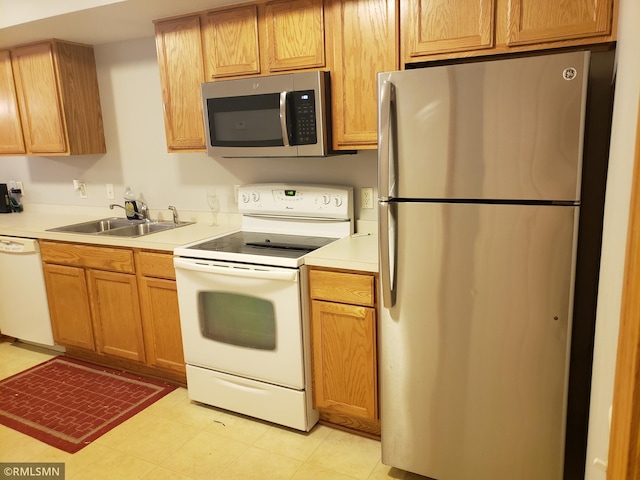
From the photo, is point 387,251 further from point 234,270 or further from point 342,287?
point 234,270

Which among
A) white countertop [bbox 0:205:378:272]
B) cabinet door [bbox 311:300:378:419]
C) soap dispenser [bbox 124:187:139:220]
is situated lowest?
cabinet door [bbox 311:300:378:419]

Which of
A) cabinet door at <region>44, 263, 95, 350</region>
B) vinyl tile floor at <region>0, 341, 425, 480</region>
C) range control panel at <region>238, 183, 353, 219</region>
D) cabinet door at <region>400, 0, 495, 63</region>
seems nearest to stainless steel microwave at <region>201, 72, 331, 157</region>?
range control panel at <region>238, 183, 353, 219</region>

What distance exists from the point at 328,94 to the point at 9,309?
276cm

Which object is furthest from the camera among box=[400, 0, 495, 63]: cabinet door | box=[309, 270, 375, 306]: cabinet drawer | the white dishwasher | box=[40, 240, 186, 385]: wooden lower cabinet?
the white dishwasher

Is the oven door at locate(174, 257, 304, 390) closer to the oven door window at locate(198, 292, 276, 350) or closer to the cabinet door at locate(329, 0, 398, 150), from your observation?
the oven door window at locate(198, 292, 276, 350)

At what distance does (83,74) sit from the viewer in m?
3.33

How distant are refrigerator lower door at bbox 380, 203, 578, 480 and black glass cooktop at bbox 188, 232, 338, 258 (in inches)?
28.1

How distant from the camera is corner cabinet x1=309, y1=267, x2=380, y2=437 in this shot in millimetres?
2141

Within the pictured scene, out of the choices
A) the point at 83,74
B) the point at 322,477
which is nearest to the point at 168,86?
the point at 83,74

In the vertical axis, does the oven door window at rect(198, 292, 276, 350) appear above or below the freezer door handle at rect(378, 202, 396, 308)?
below

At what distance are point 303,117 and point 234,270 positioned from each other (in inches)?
32.1

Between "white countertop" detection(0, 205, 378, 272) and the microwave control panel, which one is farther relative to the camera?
the microwave control panel

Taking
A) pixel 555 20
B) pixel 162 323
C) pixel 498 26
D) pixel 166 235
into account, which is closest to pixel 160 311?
pixel 162 323

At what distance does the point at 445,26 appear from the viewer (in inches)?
78.0
